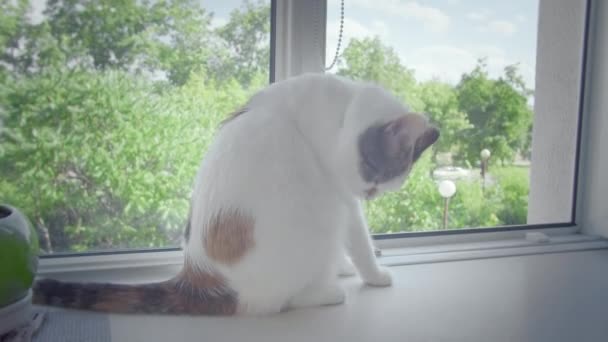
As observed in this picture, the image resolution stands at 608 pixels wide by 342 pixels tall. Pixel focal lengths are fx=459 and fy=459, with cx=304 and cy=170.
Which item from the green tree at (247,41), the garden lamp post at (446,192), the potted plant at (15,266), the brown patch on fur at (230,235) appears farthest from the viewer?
the garden lamp post at (446,192)

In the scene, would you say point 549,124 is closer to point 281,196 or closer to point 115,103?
point 281,196

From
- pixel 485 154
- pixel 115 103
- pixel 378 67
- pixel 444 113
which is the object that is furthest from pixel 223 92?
pixel 485 154

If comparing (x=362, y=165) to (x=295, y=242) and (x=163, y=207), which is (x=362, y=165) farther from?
(x=163, y=207)

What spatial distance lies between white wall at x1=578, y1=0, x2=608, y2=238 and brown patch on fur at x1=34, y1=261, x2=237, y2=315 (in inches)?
47.5

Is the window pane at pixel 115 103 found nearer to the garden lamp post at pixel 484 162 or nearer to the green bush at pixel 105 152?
the green bush at pixel 105 152

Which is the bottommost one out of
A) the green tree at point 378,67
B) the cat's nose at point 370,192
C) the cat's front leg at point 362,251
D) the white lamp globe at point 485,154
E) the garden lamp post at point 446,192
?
the cat's front leg at point 362,251

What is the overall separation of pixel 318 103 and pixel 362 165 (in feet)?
0.49

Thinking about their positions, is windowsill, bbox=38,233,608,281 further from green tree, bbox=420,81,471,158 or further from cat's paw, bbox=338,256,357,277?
green tree, bbox=420,81,471,158

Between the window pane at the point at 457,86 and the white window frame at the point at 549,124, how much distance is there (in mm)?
44

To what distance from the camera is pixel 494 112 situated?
57.1 inches

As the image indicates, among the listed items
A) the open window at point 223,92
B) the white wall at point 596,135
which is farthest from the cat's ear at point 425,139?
the white wall at point 596,135

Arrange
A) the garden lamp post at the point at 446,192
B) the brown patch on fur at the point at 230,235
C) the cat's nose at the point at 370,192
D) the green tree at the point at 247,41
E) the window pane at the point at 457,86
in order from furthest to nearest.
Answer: the garden lamp post at the point at 446,192, the window pane at the point at 457,86, the green tree at the point at 247,41, the cat's nose at the point at 370,192, the brown patch on fur at the point at 230,235

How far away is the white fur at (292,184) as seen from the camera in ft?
2.55

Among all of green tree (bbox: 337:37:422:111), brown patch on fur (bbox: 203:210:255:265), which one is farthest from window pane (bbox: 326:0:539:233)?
brown patch on fur (bbox: 203:210:255:265)
